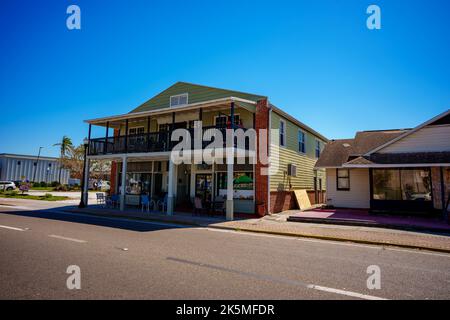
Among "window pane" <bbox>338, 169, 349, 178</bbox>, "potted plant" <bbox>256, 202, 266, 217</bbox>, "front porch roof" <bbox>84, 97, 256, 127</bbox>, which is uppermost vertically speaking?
"front porch roof" <bbox>84, 97, 256, 127</bbox>

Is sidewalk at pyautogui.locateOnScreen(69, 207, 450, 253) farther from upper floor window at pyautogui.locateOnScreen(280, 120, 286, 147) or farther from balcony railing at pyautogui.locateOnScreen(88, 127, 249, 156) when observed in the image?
upper floor window at pyautogui.locateOnScreen(280, 120, 286, 147)

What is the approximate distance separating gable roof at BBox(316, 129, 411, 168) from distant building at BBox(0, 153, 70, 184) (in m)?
60.3

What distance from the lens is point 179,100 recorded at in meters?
20.8

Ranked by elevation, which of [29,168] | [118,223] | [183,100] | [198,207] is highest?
[183,100]

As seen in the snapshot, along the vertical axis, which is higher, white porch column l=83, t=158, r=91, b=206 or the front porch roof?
the front porch roof

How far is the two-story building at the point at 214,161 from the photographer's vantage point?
16.0 m

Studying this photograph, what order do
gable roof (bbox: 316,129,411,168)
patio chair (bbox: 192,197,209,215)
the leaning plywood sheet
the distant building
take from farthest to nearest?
the distant building, the leaning plywood sheet, gable roof (bbox: 316,129,411,168), patio chair (bbox: 192,197,209,215)

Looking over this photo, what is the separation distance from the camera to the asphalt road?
429 centimetres

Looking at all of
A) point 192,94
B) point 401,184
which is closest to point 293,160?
point 401,184

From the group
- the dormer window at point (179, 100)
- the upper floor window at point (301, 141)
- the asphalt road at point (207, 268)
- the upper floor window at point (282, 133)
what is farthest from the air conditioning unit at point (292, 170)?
the asphalt road at point (207, 268)

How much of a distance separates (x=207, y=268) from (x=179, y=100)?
55.8ft

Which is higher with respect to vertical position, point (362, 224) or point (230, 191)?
point (230, 191)

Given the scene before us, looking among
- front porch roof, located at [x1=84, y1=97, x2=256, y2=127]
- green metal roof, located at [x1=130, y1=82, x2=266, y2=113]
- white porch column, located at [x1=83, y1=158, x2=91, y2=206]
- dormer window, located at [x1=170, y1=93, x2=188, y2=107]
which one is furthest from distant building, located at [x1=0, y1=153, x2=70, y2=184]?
dormer window, located at [x1=170, y1=93, x2=188, y2=107]

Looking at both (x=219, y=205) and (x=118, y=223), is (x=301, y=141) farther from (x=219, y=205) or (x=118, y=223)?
(x=118, y=223)
